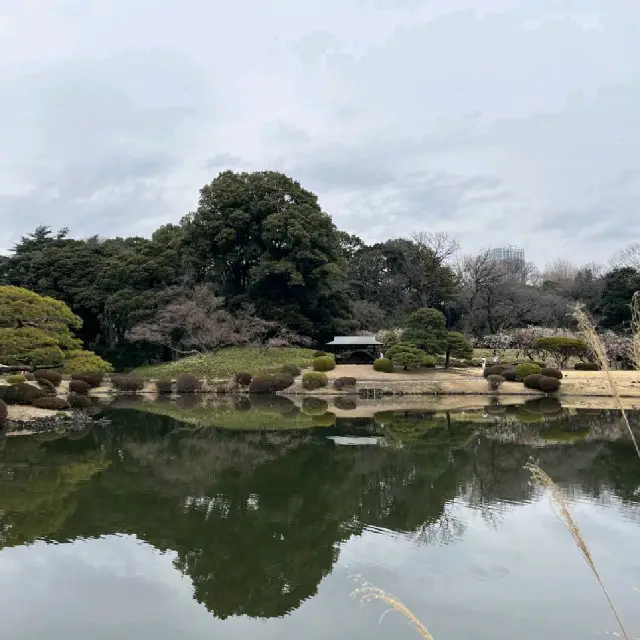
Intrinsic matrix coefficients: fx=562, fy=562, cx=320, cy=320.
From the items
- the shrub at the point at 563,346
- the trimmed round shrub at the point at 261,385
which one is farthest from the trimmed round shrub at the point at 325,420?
the shrub at the point at 563,346

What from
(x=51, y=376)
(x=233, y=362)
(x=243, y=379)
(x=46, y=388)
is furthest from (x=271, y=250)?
(x=46, y=388)

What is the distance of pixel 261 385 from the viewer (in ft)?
86.7

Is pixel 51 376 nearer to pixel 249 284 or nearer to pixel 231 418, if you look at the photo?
pixel 231 418

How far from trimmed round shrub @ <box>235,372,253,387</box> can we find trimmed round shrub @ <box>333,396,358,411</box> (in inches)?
186

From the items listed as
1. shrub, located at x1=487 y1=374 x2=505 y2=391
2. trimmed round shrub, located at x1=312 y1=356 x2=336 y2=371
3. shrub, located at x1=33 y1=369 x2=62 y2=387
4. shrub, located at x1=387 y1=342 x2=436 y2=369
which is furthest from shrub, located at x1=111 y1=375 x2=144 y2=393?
shrub, located at x1=487 y1=374 x2=505 y2=391

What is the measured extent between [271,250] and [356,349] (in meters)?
7.90

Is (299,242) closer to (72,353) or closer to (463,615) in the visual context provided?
(72,353)

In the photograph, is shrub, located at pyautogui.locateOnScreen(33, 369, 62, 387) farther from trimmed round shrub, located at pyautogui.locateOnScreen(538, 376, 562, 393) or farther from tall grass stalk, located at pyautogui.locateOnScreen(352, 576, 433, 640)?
tall grass stalk, located at pyautogui.locateOnScreen(352, 576, 433, 640)

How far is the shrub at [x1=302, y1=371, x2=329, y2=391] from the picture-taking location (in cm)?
2627

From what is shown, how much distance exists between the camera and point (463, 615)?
5.64 metres

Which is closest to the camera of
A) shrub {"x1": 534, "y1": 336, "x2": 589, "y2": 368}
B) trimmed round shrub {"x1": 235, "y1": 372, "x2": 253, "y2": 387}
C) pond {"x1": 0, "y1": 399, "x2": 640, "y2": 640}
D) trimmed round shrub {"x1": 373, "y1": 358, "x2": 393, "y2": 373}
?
pond {"x1": 0, "y1": 399, "x2": 640, "y2": 640}

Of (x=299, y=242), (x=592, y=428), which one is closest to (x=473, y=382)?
(x=592, y=428)

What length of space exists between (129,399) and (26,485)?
14.8m

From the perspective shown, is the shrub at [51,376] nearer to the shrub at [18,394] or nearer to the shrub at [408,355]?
the shrub at [18,394]
